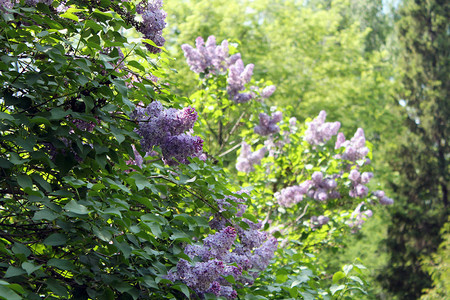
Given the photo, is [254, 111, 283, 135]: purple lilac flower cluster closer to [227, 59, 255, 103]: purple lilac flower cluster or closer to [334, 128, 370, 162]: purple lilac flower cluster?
[227, 59, 255, 103]: purple lilac flower cluster

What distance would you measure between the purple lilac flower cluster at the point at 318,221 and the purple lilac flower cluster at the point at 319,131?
3.53 ft

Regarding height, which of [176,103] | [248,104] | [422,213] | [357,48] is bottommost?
[176,103]

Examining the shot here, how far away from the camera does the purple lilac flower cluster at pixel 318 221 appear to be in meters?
7.25

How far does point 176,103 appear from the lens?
11.0 feet

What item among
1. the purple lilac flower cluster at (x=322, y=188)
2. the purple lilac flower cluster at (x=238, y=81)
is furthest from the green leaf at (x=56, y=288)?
the purple lilac flower cluster at (x=322, y=188)

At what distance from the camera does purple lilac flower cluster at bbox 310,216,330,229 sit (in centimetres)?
725

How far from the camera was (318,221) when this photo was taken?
7375 millimetres

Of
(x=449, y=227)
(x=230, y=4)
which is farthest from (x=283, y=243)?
(x=230, y=4)

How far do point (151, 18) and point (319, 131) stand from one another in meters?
4.64

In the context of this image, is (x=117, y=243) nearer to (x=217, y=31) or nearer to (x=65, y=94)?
(x=65, y=94)

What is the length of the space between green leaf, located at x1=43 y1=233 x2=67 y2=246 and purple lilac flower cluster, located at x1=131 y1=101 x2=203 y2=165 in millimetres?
746

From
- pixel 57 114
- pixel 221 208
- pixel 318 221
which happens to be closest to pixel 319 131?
pixel 318 221

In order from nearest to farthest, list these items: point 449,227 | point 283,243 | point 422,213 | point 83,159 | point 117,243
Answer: point 117,243
point 83,159
point 283,243
point 449,227
point 422,213

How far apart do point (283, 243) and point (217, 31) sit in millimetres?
11875
